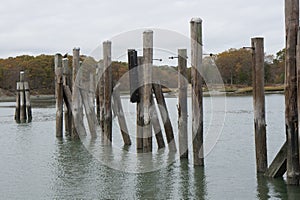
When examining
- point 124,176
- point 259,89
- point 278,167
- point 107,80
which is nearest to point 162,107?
point 107,80

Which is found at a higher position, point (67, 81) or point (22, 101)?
point (67, 81)

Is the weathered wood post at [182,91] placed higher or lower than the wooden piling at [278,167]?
higher

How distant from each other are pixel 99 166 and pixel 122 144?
515 cm

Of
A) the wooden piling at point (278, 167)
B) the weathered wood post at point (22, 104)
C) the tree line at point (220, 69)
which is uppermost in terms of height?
the tree line at point (220, 69)

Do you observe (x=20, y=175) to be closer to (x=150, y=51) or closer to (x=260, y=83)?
(x=150, y=51)

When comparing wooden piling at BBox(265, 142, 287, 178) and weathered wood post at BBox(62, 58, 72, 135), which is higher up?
weathered wood post at BBox(62, 58, 72, 135)

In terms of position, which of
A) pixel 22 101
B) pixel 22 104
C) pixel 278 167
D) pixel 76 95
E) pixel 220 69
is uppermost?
pixel 220 69

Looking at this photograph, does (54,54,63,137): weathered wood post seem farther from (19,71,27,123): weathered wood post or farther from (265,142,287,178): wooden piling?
(265,142,287,178): wooden piling

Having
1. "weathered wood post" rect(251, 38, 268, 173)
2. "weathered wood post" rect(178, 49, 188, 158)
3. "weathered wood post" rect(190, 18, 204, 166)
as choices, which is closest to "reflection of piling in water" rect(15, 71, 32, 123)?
"weathered wood post" rect(178, 49, 188, 158)

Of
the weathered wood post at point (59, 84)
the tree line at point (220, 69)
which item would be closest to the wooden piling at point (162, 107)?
the weathered wood post at point (59, 84)

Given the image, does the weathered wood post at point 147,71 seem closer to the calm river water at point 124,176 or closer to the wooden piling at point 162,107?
the wooden piling at point 162,107

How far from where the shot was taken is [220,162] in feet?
50.5

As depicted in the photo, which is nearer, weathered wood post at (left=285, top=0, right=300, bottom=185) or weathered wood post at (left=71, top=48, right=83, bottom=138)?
weathered wood post at (left=285, top=0, right=300, bottom=185)

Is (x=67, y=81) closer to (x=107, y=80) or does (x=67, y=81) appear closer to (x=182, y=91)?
(x=107, y=80)
